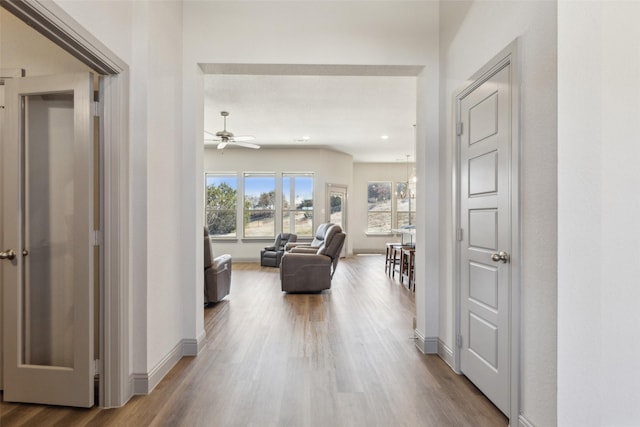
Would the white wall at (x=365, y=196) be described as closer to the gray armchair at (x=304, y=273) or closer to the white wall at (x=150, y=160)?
the gray armchair at (x=304, y=273)

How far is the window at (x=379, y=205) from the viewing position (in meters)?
10.6

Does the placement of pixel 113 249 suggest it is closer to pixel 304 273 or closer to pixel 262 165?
pixel 304 273

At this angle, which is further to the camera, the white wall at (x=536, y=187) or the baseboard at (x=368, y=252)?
the baseboard at (x=368, y=252)

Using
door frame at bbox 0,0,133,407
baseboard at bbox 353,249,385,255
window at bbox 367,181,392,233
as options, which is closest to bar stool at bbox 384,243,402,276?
baseboard at bbox 353,249,385,255

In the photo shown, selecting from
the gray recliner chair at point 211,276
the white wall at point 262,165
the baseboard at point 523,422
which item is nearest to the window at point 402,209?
the white wall at point 262,165

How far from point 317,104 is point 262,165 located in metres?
3.73

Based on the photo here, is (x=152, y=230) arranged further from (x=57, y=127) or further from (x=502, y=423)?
(x=502, y=423)

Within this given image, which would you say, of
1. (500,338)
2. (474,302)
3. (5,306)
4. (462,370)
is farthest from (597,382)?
(5,306)

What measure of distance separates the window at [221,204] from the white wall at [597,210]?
7907 mm

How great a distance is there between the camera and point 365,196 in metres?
10.6

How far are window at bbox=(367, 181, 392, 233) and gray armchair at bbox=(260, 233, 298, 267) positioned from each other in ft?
11.9

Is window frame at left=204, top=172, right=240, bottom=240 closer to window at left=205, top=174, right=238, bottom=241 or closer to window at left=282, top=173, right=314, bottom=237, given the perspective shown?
window at left=205, top=174, right=238, bottom=241

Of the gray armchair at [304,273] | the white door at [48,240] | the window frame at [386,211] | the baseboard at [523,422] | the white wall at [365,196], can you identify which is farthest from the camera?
the window frame at [386,211]

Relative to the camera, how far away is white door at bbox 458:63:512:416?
1.91m
